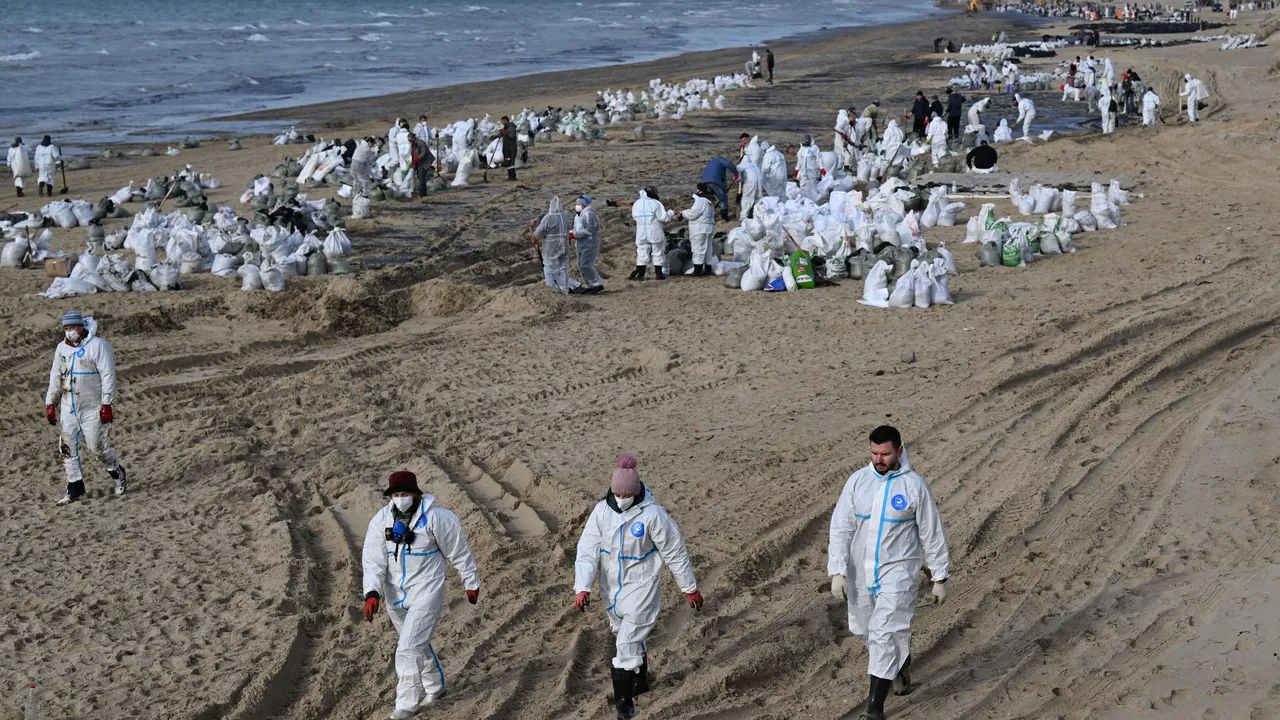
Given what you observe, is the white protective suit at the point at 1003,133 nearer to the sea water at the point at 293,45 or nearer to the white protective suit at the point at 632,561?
the sea water at the point at 293,45

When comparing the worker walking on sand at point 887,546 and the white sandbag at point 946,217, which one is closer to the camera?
the worker walking on sand at point 887,546

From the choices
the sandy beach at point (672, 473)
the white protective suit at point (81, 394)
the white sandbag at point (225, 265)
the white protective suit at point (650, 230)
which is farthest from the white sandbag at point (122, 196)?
the white protective suit at point (81, 394)

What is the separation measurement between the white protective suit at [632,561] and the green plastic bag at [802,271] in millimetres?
9761

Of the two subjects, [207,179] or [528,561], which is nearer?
[528,561]

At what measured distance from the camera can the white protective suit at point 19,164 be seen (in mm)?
24695

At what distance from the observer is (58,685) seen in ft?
24.8

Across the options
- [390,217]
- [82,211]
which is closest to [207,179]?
[82,211]

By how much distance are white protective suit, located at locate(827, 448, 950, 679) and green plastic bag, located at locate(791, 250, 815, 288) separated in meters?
9.77

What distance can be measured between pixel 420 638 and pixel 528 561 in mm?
2020

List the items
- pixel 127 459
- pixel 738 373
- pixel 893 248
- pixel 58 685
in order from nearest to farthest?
1. pixel 58 685
2. pixel 127 459
3. pixel 738 373
4. pixel 893 248

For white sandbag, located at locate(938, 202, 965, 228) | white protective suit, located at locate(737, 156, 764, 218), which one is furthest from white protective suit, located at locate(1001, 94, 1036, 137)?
white protective suit, located at locate(737, 156, 764, 218)

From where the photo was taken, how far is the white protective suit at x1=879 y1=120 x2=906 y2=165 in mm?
25094

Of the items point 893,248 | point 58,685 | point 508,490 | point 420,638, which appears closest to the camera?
point 420,638

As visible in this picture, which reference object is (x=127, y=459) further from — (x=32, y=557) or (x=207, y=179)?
(x=207, y=179)
